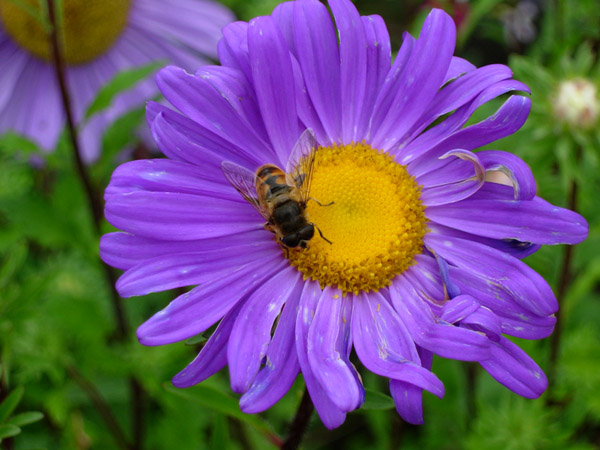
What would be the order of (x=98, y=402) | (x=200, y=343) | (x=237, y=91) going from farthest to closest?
(x=98, y=402) < (x=200, y=343) < (x=237, y=91)

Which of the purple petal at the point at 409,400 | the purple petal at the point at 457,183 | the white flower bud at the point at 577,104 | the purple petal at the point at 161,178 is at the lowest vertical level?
the purple petal at the point at 409,400

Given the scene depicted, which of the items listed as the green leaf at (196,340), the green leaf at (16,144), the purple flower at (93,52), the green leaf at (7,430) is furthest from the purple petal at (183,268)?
the purple flower at (93,52)

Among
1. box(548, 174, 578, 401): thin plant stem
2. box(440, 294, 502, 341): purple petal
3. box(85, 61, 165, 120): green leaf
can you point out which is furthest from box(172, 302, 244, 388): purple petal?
box(548, 174, 578, 401): thin plant stem

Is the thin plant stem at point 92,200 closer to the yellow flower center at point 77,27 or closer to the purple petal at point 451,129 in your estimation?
the yellow flower center at point 77,27

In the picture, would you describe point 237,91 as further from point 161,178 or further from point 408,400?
point 408,400

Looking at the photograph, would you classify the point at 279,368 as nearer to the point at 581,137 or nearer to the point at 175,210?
the point at 175,210

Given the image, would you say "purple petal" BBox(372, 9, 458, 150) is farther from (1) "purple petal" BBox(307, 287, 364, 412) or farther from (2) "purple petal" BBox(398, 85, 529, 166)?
(1) "purple petal" BBox(307, 287, 364, 412)

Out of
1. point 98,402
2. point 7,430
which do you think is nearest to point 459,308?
point 7,430
